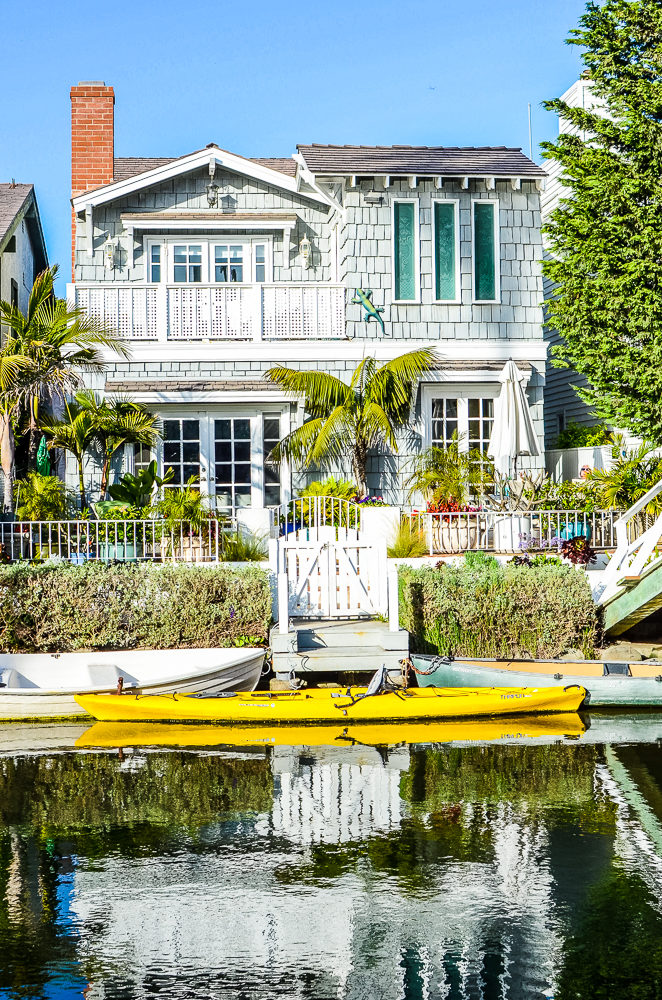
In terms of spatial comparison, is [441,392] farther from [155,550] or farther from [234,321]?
[155,550]

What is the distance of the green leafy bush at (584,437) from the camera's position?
21.7m

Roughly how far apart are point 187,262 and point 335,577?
381 inches

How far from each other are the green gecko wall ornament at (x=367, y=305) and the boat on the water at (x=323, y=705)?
9683mm

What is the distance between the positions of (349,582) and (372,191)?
9054mm

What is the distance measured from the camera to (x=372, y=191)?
20.9 m

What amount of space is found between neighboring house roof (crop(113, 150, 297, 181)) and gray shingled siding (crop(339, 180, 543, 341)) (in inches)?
135

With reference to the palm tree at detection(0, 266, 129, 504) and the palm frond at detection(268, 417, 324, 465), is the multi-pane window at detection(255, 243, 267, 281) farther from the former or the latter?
the palm tree at detection(0, 266, 129, 504)

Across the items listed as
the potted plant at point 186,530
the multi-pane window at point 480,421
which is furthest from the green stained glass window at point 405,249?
the potted plant at point 186,530

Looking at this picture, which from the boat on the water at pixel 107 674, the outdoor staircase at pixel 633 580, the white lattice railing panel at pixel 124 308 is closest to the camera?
the boat on the water at pixel 107 674

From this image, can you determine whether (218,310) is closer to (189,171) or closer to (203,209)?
(203,209)

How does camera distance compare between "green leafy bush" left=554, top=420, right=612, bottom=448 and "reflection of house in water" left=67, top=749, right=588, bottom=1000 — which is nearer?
"reflection of house in water" left=67, top=749, right=588, bottom=1000

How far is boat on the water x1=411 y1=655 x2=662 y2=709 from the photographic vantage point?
13.2 metres

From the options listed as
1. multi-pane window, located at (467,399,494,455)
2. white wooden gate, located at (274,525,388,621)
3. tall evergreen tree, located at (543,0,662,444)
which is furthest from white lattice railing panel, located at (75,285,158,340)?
tall evergreen tree, located at (543,0,662,444)

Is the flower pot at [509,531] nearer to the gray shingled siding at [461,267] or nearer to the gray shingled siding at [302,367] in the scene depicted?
the gray shingled siding at [302,367]
